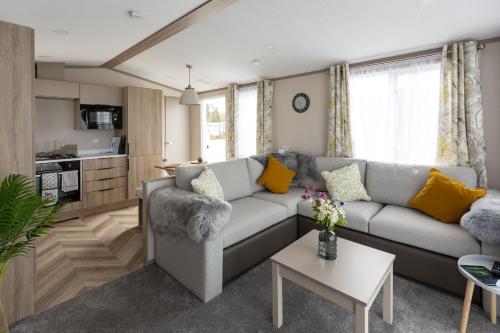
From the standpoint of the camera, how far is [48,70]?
4.22 m

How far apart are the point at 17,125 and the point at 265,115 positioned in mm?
3507

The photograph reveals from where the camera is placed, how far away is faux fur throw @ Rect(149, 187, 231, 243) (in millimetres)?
2000

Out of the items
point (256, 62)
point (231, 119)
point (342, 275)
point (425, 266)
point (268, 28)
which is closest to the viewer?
point (342, 275)

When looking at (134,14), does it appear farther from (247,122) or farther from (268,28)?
(247,122)

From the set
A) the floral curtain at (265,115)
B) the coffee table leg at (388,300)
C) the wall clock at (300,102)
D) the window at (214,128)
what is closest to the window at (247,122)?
the floral curtain at (265,115)

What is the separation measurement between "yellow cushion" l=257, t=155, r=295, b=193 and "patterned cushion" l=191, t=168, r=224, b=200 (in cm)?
94

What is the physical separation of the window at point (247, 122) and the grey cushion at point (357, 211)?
2153 millimetres

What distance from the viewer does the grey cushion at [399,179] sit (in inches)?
107

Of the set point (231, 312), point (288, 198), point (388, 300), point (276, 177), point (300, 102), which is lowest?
point (231, 312)

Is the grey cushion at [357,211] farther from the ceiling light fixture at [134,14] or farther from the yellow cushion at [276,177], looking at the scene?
the ceiling light fixture at [134,14]

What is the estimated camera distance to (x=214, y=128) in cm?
604

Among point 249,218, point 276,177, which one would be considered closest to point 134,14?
point 249,218

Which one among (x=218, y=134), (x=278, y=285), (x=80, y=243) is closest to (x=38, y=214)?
(x=278, y=285)

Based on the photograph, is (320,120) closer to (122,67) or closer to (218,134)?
(218,134)
